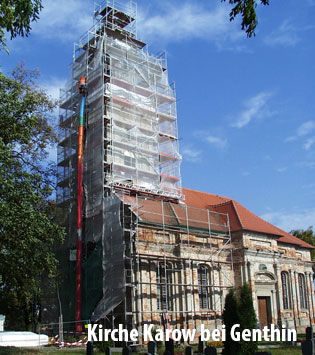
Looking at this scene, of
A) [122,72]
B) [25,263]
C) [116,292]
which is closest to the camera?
[25,263]

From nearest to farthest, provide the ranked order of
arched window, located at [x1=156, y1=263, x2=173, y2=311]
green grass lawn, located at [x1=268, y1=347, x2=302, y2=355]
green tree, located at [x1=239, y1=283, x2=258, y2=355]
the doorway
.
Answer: green tree, located at [x1=239, y1=283, x2=258, y2=355] < green grass lawn, located at [x1=268, y1=347, x2=302, y2=355] < arched window, located at [x1=156, y1=263, x2=173, y2=311] < the doorway

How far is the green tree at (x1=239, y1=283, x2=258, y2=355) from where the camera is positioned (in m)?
14.7

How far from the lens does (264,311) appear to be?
104 ft

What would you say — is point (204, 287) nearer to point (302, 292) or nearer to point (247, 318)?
point (302, 292)

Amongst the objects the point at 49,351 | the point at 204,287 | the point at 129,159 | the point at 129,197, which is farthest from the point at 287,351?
the point at 129,159

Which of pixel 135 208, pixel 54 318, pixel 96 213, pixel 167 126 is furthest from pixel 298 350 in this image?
pixel 167 126

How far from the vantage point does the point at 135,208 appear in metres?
26.3

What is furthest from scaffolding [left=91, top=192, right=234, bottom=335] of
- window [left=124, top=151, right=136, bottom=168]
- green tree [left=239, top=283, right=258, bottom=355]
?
green tree [left=239, top=283, right=258, bottom=355]

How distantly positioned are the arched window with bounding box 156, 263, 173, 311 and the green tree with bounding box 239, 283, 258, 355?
10755 mm

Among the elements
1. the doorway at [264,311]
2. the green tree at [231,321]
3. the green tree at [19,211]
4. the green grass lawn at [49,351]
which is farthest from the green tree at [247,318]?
the doorway at [264,311]

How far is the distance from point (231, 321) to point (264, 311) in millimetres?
17439

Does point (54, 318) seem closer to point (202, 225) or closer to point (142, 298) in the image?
Result: point (142, 298)

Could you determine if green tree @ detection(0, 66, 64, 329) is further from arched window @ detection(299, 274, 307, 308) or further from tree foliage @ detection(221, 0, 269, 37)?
arched window @ detection(299, 274, 307, 308)

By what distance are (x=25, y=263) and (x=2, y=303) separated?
54.1 feet
